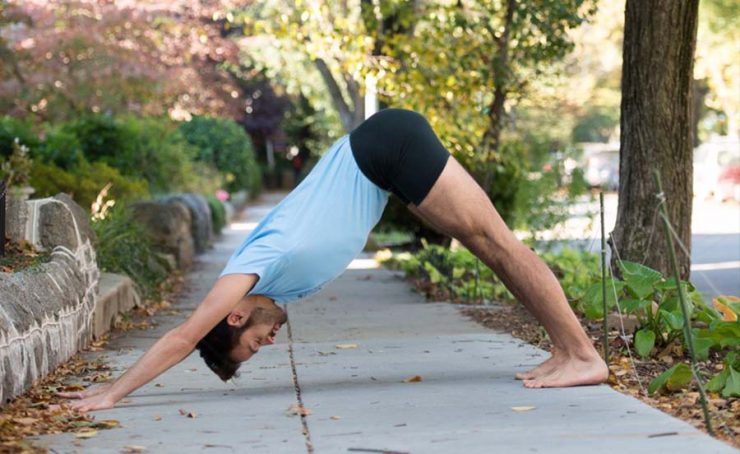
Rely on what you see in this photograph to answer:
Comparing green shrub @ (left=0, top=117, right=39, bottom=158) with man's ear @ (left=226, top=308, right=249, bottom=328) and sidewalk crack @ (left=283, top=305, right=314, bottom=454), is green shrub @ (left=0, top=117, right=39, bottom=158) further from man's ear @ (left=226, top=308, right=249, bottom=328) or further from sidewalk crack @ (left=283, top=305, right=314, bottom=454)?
man's ear @ (left=226, top=308, right=249, bottom=328)

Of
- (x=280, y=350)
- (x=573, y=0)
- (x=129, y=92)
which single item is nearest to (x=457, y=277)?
(x=573, y=0)

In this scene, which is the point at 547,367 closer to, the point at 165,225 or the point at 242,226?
the point at 165,225

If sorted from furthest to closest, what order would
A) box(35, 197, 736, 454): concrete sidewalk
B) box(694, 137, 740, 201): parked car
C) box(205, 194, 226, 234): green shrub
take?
box(694, 137, 740, 201): parked car < box(205, 194, 226, 234): green shrub < box(35, 197, 736, 454): concrete sidewalk

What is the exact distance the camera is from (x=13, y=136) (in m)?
17.2

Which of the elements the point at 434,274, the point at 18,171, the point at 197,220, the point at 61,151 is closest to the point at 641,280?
the point at 434,274

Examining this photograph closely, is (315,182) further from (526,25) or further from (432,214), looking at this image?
(526,25)

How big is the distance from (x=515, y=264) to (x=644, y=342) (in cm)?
152

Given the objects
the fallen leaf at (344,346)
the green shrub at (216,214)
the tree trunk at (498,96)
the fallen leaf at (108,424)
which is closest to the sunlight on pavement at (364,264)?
the tree trunk at (498,96)

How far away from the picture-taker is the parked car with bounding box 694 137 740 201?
3756 cm

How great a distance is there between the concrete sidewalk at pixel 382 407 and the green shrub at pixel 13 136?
724 cm

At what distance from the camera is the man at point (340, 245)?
6.71 metres

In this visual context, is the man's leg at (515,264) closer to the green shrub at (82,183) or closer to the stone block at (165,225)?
the green shrub at (82,183)

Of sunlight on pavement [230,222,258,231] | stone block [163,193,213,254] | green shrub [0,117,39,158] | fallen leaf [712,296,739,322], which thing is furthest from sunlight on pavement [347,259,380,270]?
fallen leaf [712,296,739,322]

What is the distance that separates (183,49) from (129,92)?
669cm
